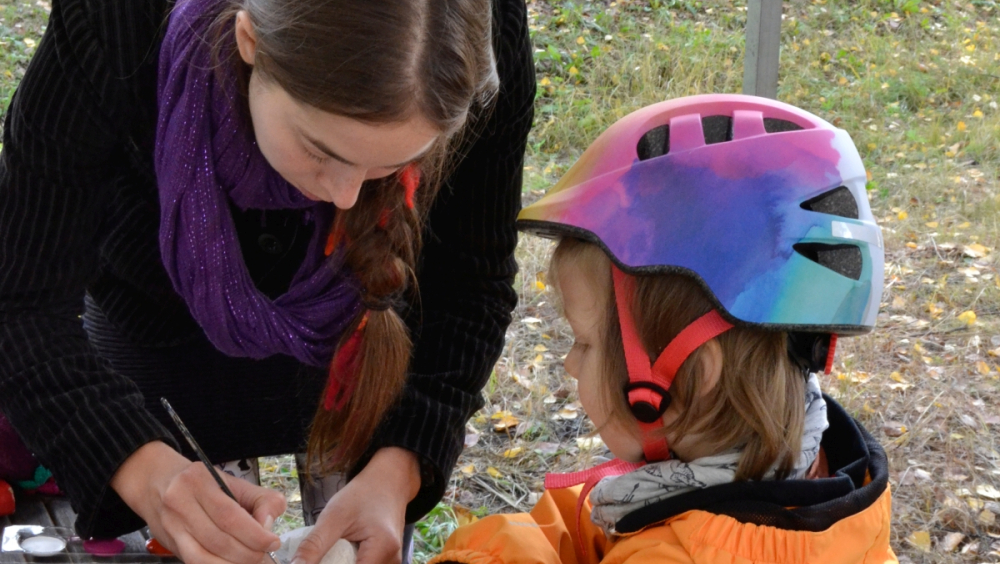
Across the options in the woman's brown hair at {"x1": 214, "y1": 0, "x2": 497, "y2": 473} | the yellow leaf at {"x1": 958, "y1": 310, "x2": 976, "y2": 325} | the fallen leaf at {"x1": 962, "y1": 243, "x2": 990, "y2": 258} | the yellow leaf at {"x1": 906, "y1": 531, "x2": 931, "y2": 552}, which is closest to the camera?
the woman's brown hair at {"x1": 214, "y1": 0, "x2": 497, "y2": 473}

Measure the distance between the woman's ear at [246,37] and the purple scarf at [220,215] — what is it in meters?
0.11

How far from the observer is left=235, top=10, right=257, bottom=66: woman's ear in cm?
147

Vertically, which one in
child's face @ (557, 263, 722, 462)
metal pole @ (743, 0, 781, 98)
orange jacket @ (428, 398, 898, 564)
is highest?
metal pole @ (743, 0, 781, 98)

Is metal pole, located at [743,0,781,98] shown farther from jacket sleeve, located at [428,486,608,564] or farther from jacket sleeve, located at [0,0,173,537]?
jacket sleeve, located at [0,0,173,537]

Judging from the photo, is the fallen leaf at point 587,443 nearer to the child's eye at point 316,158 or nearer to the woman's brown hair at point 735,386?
the woman's brown hair at point 735,386

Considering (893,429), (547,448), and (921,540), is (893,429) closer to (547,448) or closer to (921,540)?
(921,540)

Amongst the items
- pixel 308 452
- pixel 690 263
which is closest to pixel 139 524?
pixel 308 452

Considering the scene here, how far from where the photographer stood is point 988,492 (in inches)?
121

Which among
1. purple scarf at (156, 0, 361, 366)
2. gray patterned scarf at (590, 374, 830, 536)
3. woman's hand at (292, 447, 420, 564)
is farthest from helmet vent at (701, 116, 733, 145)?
woman's hand at (292, 447, 420, 564)

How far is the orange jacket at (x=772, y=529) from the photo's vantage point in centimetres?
144

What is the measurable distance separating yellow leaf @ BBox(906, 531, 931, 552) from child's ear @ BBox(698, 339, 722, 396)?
160 cm

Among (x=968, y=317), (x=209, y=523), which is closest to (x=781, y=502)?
(x=209, y=523)

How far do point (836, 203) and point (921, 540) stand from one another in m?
1.66

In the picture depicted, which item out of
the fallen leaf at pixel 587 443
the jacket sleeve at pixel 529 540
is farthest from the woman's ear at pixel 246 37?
the fallen leaf at pixel 587 443
